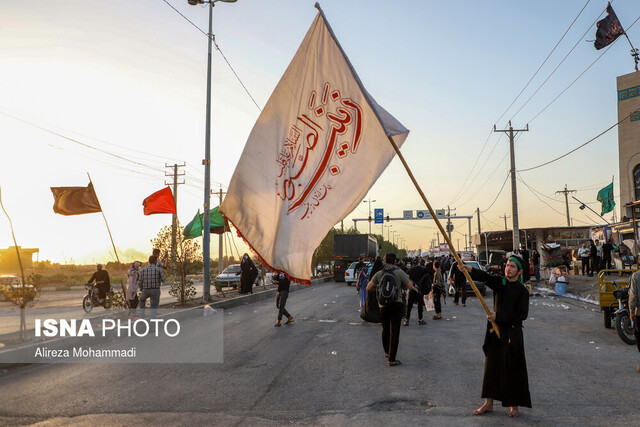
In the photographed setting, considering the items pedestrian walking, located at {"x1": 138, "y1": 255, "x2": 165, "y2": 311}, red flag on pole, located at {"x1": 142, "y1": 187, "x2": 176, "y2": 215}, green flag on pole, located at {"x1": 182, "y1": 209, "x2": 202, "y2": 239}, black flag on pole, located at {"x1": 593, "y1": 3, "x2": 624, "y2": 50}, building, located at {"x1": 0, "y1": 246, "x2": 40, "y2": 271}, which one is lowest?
building, located at {"x1": 0, "y1": 246, "x2": 40, "y2": 271}

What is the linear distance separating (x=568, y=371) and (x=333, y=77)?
545cm

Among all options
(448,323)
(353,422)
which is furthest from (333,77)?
(448,323)

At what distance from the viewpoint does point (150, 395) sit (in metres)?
6.00

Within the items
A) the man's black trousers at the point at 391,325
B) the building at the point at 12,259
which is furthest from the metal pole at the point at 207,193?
the building at the point at 12,259

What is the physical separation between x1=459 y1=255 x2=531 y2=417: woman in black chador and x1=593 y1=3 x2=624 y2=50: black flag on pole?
21.7 metres

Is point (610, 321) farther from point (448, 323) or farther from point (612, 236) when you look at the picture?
point (612, 236)

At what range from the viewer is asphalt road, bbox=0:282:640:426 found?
5039mm

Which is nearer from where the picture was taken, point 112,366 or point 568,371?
point 568,371

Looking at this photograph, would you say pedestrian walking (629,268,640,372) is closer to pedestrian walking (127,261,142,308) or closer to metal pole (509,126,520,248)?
pedestrian walking (127,261,142,308)

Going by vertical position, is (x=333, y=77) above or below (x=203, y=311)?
above

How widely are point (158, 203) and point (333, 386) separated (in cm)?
1190

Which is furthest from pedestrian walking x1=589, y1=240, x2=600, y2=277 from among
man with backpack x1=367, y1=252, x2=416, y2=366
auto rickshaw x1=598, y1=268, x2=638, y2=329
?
man with backpack x1=367, y1=252, x2=416, y2=366

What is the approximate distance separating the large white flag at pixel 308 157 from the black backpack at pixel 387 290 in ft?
10.8

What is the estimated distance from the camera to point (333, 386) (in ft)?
20.5
